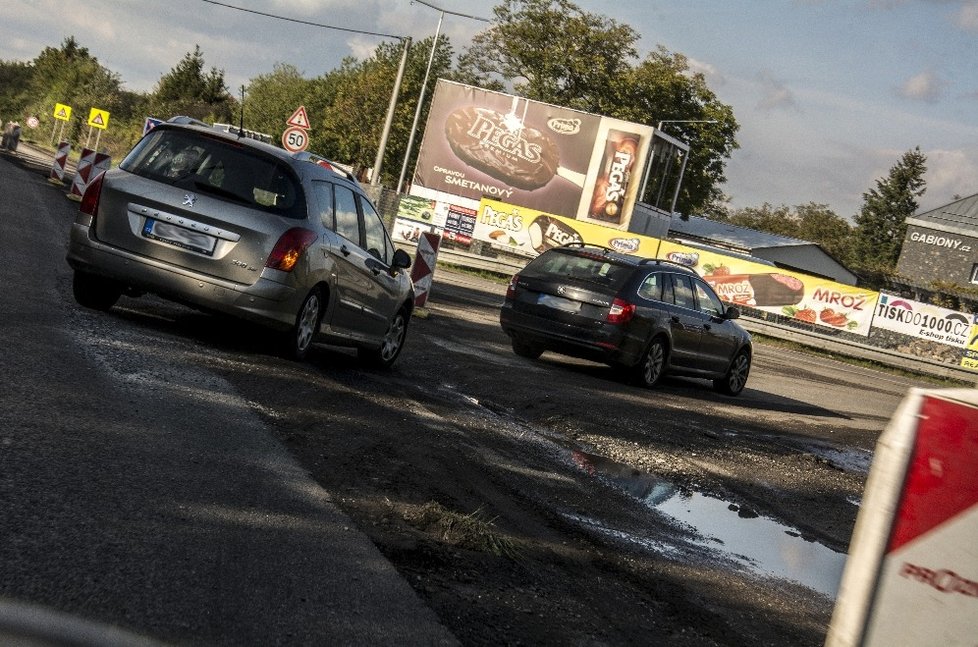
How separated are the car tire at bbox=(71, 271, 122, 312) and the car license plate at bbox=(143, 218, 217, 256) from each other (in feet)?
2.36

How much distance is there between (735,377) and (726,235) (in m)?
77.9

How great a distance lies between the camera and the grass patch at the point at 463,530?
5707 mm

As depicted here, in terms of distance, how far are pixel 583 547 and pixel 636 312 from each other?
9127mm

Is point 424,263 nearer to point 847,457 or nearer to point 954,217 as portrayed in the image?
point 847,457

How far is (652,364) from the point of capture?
613 inches

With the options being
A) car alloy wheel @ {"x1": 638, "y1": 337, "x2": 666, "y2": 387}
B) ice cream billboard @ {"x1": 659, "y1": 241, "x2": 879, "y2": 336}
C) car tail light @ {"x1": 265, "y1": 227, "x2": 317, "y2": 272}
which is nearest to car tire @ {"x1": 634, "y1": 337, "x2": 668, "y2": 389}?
car alloy wheel @ {"x1": 638, "y1": 337, "x2": 666, "y2": 387}

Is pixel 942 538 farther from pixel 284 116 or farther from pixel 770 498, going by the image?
pixel 284 116

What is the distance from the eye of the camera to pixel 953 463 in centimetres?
294

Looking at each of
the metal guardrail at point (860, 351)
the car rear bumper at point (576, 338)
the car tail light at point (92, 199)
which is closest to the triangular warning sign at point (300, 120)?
the metal guardrail at point (860, 351)

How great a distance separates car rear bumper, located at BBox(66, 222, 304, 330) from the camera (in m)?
9.71

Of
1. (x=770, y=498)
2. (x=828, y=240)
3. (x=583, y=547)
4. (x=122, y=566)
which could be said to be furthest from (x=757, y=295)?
(x=828, y=240)

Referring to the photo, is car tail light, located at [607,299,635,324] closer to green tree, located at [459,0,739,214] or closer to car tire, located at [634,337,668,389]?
car tire, located at [634,337,668,389]

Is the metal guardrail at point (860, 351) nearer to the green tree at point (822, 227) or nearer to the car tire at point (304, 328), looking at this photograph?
the car tire at point (304, 328)

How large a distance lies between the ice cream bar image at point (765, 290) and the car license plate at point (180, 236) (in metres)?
25.7
